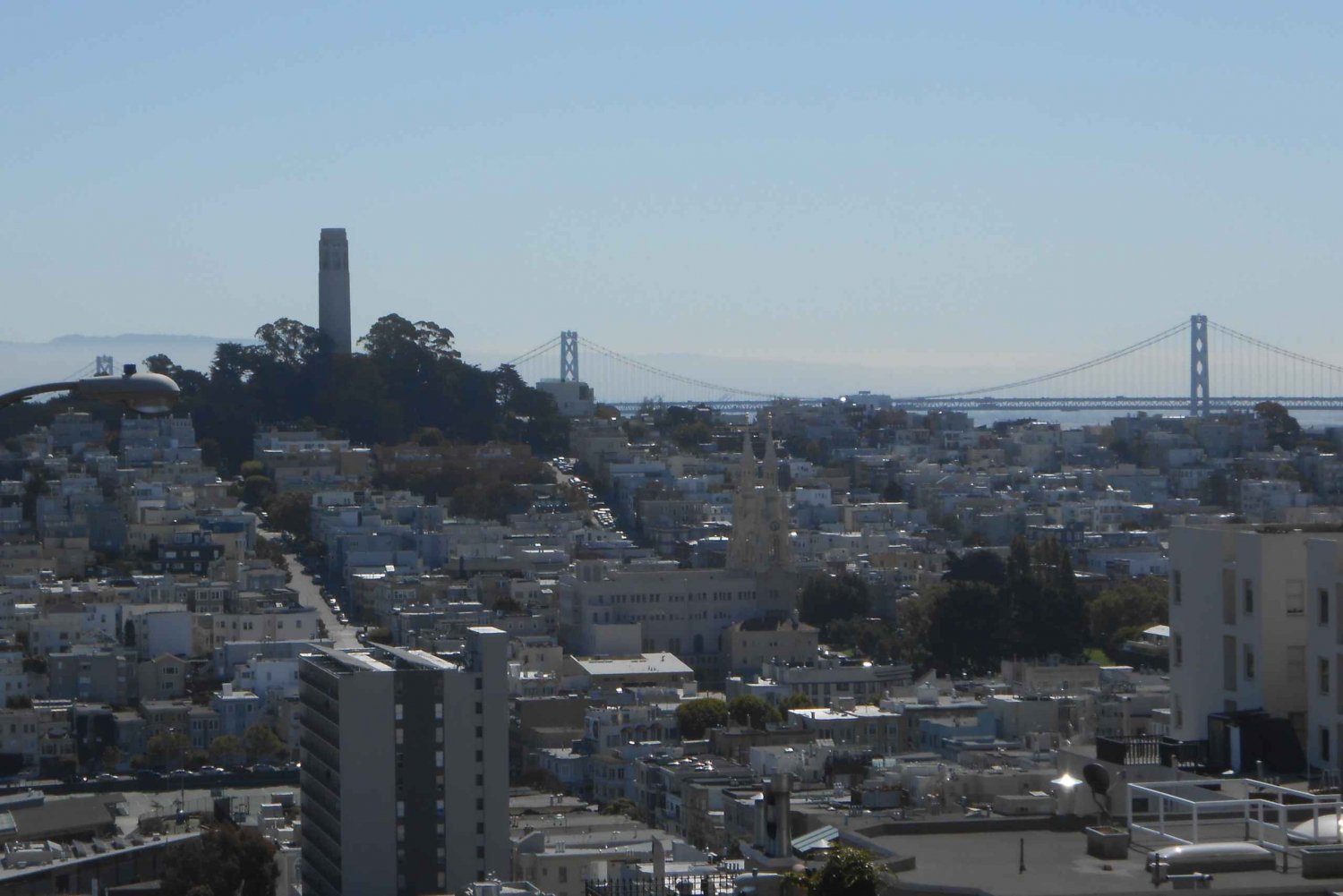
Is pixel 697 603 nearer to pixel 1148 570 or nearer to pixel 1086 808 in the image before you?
pixel 1148 570

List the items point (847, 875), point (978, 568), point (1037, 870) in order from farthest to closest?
point (978, 568) < point (1037, 870) < point (847, 875)

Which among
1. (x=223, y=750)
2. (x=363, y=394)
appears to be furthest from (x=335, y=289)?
(x=223, y=750)

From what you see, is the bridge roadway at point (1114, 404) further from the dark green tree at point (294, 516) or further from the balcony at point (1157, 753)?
the balcony at point (1157, 753)

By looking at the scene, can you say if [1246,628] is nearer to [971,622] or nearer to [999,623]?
[971,622]

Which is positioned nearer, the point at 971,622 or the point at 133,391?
the point at 133,391

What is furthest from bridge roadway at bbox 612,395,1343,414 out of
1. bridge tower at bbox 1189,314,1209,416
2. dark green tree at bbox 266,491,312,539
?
dark green tree at bbox 266,491,312,539

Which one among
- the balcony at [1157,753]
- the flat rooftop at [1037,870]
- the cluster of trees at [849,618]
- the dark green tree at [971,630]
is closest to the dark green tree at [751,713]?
the dark green tree at [971,630]
